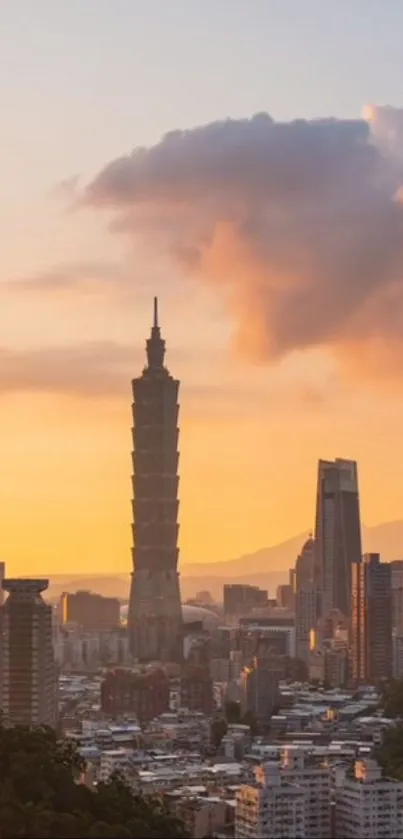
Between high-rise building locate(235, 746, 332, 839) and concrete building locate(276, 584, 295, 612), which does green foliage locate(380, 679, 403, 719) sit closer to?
high-rise building locate(235, 746, 332, 839)

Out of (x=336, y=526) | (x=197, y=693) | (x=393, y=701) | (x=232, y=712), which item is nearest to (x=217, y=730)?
(x=232, y=712)

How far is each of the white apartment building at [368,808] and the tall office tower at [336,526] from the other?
65.5 m

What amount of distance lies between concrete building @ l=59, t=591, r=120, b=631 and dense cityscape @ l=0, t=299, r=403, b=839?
0.12 meters

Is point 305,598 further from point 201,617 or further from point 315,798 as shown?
point 315,798

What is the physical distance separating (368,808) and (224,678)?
4467 cm

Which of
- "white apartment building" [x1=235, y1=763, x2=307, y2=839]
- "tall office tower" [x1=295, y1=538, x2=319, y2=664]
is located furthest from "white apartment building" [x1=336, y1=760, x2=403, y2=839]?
"tall office tower" [x1=295, y1=538, x2=319, y2=664]

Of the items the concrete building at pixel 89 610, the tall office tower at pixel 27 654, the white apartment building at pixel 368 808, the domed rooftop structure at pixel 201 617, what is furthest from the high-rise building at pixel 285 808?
the concrete building at pixel 89 610

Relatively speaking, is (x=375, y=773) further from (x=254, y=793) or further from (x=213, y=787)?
(x=213, y=787)

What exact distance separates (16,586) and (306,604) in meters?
43.5

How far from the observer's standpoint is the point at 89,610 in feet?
335

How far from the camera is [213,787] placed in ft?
99.9

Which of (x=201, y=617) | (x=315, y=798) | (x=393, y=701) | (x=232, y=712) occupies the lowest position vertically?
(x=315, y=798)

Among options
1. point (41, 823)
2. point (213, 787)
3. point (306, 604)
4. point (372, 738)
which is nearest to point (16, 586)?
point (372, 738)

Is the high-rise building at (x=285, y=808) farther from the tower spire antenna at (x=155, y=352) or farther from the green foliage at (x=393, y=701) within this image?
the tower spire antenna at (x=155, y=352)
